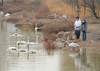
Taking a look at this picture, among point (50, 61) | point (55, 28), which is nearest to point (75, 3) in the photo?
point (55, 28)

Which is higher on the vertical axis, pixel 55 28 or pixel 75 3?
pixel 75 3

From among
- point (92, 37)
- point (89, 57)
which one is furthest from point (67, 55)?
point (92, 37)

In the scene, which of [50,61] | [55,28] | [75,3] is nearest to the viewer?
[50,61]

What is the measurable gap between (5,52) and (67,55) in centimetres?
343

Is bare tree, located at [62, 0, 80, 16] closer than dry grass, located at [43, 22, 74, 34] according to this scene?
No

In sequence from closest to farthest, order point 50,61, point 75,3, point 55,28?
point 50,61
point 55,28
point 75,3


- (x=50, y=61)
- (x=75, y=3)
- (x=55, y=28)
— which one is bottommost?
(x=50, y=61)

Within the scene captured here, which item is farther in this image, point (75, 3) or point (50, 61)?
point (75, 3)

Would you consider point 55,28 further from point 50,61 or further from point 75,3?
point 75,3

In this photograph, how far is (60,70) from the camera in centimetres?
1092

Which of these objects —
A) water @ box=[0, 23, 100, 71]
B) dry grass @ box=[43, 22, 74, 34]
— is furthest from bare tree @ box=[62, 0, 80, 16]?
water @ box=[0, 23, 100, 71]

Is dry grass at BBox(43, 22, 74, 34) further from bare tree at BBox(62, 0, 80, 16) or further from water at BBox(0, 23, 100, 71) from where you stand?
water at BBox(0, 23, 100, 71)

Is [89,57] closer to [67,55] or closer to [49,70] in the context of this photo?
[67,55]

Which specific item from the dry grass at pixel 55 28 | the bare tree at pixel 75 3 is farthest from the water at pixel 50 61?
the bare tree at pixel 75 3
